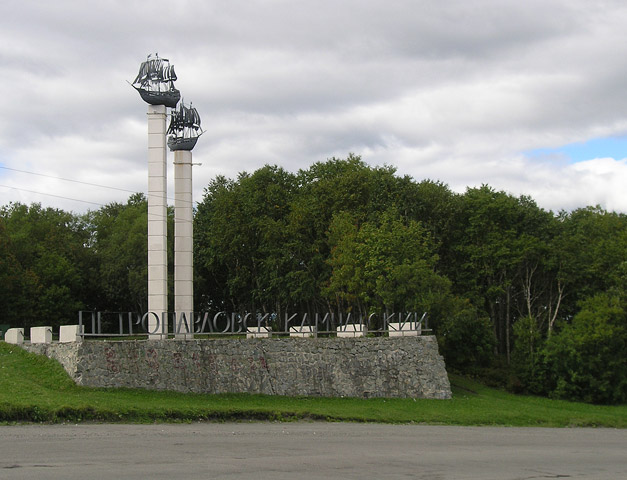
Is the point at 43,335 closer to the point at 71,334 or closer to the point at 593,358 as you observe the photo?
the point at 71,334

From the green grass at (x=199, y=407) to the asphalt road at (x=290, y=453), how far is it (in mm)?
Answer: 1474

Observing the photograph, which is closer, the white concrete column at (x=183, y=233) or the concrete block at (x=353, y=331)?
the concrete block at (x=353, y=331)

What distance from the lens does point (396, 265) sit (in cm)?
5209

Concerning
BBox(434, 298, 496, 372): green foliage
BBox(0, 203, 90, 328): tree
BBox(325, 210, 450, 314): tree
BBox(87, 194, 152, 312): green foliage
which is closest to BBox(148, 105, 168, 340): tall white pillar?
BBox(325, 210, 450, 314): tree

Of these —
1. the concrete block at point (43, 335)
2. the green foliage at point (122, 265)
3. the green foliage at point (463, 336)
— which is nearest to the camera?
the concrete block at point (43, 335)

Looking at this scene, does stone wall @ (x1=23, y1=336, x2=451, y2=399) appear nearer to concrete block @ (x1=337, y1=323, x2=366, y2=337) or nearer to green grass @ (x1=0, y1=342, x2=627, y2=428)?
green grass @ (x1=0, y1=342, x2=627, y2=428)

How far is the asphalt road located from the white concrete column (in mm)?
17788

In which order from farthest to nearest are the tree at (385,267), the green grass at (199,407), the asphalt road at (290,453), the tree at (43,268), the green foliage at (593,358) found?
the tree at (43,268) → the green foliage at (593,358) → the tree at (385,267) → the green grass at (199,407) → the asphalt road at (290,453)

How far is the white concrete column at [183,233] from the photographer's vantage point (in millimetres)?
44000

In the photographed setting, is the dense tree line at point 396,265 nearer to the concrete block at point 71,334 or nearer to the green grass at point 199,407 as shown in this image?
the green grass at point 199,407

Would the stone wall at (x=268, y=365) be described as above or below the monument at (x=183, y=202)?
below

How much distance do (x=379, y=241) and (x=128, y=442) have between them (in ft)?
113

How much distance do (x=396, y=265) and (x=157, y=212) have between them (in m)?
18.4

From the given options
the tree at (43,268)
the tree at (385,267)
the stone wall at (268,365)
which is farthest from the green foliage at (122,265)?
the stone wall at (268,365)
